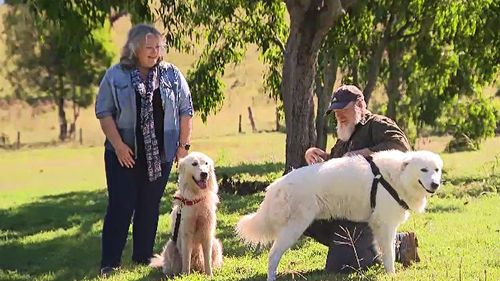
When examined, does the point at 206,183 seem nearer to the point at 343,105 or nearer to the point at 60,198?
the point at 343,105

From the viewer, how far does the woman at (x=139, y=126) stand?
659 cm

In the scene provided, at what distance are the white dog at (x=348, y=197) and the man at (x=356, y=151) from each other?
216 mm

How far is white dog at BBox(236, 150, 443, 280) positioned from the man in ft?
0.71

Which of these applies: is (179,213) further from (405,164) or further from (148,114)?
(405,164)

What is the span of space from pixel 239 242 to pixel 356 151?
2.70 metres

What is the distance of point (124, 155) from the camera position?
21.5ft

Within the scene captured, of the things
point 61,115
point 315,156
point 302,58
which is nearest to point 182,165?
point 315,156

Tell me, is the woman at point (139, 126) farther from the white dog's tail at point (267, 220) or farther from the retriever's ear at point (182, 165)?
the white dog's tail at point (267, 220)

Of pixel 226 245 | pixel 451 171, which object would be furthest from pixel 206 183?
pixel 451 171

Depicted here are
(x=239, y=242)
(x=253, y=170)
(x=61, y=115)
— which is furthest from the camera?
(x=61, y=115)

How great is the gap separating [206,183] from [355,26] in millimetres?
9242

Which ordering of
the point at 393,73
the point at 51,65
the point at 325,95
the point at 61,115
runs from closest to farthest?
the point at 325,95 → the point at 393,73 → the point at 51,65 → the point at 61,115

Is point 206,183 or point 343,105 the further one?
point 206,183

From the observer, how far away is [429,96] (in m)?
24.1
